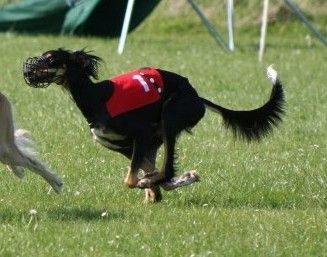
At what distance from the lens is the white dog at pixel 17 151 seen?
7074 mm

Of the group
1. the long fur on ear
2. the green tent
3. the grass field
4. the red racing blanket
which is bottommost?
the green tent

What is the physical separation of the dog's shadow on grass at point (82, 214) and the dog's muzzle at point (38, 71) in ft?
2.69

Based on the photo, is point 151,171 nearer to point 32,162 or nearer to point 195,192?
point 195,192

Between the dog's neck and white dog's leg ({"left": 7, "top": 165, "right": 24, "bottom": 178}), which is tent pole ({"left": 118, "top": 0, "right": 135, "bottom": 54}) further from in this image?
the dog's neck

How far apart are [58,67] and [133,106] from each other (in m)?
Answer: 0.54

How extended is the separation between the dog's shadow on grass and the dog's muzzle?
82 centimetres

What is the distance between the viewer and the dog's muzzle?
6883 mm

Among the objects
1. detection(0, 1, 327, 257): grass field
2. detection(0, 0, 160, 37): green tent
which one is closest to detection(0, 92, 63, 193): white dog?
detection(0, 1, 327, 257): grass field

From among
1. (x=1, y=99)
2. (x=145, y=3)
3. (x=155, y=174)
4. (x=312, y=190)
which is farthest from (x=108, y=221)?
(x=145, y=3)

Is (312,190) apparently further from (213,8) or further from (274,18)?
(213,8)

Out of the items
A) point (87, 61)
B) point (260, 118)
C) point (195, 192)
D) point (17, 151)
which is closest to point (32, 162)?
point (17, 151)

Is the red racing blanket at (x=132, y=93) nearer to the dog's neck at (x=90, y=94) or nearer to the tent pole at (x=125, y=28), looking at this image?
the dog's neck at (x=90, y=94)

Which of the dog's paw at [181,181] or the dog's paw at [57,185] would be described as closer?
the dog's paw at [181,181]

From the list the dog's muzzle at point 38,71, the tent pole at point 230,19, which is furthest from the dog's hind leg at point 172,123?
the tent pole at point 230,19
